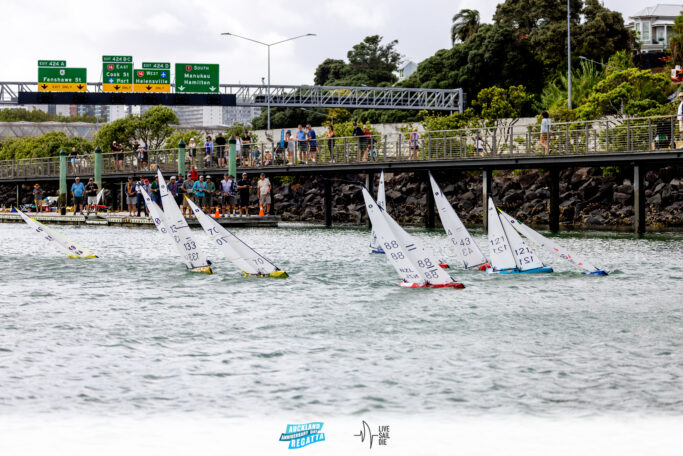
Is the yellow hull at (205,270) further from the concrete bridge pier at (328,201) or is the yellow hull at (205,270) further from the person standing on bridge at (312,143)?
the concrete bridge pier at (328,201)

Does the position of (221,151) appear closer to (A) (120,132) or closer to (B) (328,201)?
(B) (328,201)

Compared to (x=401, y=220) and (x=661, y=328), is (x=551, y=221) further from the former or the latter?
(x=661, y=328)

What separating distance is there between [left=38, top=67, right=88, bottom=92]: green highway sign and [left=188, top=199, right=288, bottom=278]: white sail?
163ft

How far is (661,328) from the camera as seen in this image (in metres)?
15.7

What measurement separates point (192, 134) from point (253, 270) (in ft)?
245

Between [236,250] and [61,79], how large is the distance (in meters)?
51.1

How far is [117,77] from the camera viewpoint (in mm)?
69625

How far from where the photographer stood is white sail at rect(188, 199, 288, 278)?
2273 cm

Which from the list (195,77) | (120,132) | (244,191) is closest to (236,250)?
(244,191)

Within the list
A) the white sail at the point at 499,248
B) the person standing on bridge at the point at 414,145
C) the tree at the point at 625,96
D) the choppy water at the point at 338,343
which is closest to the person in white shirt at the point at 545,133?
the person standing on bridge at the point at 414,145

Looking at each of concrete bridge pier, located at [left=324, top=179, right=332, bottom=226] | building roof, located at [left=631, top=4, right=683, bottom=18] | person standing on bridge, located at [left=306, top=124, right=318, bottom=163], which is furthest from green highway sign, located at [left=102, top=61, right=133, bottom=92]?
building roof, located at [left=631, top=4, right=683, bottom=18]

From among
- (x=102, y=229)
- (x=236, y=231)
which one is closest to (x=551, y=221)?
(x=236, y=231)

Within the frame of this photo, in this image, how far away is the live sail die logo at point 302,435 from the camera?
364 inches

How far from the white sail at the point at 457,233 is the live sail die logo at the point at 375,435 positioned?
13.6 meters
